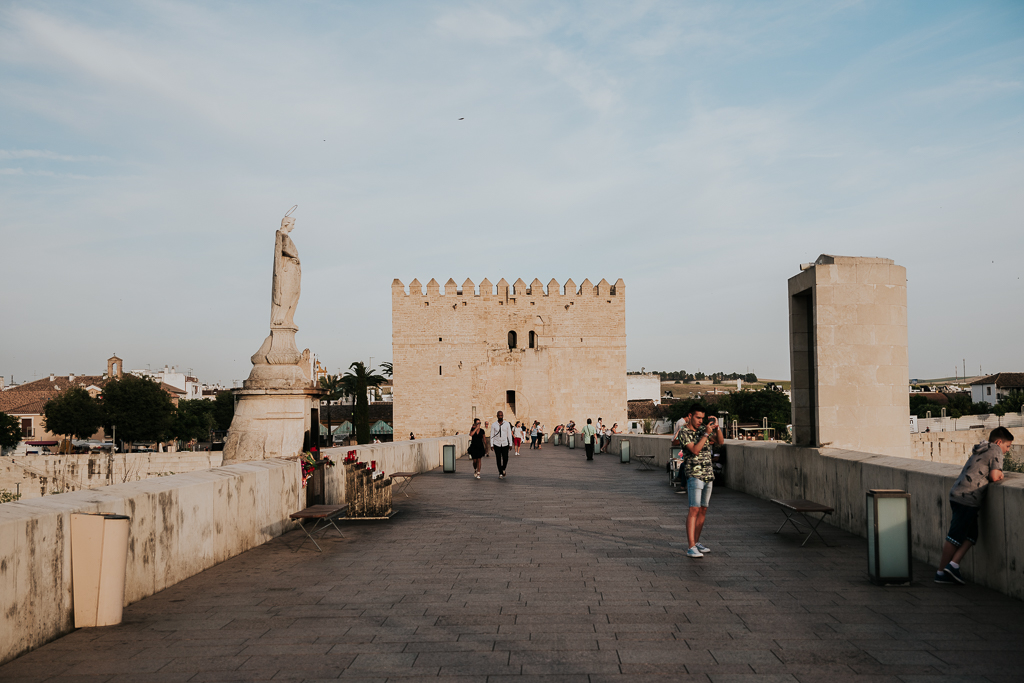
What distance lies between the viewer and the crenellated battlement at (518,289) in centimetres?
5034

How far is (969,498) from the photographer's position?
16.8ft

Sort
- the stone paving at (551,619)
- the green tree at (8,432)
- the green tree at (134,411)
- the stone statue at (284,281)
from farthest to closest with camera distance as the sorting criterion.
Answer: the green tree at (134,411) < the green tree at (8,432) < the stone statue at (284,281) < the stone paving at (551,619)

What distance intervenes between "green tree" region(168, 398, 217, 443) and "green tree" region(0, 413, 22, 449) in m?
9.54

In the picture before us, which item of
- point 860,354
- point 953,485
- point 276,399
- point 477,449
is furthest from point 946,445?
point 276,399

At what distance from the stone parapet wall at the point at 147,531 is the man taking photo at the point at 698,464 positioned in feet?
12.7

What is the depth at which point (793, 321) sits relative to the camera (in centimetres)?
926

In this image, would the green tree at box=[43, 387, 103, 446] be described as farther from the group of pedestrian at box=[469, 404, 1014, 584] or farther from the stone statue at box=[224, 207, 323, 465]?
the group of pedestrian at box=[469, 404, 1014, 584]

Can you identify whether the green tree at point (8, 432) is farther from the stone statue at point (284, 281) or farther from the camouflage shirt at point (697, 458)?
the camouflage shirt at point (697, 458)

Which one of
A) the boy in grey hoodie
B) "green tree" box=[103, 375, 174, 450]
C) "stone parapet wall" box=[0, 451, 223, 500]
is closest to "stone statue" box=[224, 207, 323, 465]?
the boy in grey hoodie

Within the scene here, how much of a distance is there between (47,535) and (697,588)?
3926 mm

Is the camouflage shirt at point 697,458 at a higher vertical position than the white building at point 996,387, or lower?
lower

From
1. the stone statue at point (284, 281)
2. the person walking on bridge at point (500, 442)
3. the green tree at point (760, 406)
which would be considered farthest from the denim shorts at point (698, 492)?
the green tree at point (760, 406)

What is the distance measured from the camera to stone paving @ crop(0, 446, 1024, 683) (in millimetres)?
3668

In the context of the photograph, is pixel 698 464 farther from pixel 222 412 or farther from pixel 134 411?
pixel 222 412
